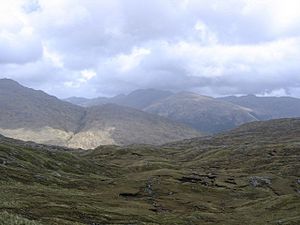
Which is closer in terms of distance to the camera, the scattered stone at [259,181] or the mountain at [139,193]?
the mountain at [139,193]

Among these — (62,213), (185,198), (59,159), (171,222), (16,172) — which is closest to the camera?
(62,213)

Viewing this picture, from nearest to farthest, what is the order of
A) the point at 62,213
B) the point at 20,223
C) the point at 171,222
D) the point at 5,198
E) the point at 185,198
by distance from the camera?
the point at 20,223 → the point at 62,213 → the point at 5,198 → the point at 171,222 → the point at 185,198

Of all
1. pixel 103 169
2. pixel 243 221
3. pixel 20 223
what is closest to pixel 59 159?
pixel 103 169

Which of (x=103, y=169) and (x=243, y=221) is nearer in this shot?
(x=243, y=221)

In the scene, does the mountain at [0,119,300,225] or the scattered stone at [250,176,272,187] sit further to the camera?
the scattered stone at [250,176,272,187]

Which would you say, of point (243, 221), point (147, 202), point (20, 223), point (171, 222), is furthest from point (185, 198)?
point (20, 223)

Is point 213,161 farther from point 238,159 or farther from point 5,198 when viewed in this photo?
point 5,198

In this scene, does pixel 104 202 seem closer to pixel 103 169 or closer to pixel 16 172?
pixel 16 172

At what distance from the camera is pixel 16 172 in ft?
318

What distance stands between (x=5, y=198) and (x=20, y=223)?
3505 centimetres

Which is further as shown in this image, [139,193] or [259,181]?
[259,181]

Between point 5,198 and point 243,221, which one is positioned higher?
point 5,198

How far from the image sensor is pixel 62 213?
5828cm

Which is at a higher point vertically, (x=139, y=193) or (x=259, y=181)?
(x=259, y=181)
